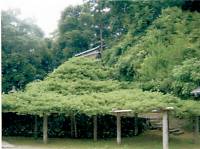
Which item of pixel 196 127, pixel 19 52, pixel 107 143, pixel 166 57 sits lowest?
pixel 107 143

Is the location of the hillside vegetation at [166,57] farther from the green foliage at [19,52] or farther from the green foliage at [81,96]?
the green foliage at [19,52]

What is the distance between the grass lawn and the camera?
10.1 meters

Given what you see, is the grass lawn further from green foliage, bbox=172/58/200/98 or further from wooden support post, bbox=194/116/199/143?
green foliage, bbox=172/58/200/98

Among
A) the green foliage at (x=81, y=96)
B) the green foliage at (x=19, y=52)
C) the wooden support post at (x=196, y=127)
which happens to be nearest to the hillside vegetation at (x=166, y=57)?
the green foliage at (x=81, y=96)

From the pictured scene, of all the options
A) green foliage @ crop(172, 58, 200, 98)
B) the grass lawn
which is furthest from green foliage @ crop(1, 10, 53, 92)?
green foliage @ crop(172, 58, 200, 98)

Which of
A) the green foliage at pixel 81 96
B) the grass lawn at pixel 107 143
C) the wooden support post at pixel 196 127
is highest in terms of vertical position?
the green foliage at pixel 81 96

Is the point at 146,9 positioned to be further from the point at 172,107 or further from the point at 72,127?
the point at 172,107

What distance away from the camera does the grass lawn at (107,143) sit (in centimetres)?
1009

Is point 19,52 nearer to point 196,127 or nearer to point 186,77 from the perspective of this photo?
point 186,77

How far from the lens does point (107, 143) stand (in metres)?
10.8

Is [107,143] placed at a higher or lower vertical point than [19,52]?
lower

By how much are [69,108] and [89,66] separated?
3.78 metres

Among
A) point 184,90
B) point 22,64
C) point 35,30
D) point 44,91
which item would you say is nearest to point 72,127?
point 44,91

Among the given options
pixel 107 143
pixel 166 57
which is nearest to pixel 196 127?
pixel 107 143
